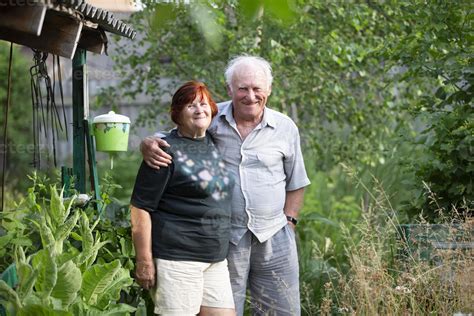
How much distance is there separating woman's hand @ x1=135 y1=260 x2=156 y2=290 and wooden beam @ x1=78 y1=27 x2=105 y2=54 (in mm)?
1462

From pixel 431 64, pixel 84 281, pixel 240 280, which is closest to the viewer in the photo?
pixel 84 281

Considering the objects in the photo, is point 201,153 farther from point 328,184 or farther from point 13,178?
point 13,178

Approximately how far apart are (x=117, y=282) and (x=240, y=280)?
25.2 inches

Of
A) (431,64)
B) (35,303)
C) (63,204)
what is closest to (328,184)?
(431,64)

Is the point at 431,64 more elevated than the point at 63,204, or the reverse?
the point at 431,64

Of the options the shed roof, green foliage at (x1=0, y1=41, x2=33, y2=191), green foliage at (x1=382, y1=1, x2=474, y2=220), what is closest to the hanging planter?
the shed roof

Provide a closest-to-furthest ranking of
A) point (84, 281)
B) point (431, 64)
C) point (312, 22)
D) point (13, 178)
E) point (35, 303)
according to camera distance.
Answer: point (35, 303)
point (84, 281)
point (431, 64)
point (312, 22)
point (13, 178)

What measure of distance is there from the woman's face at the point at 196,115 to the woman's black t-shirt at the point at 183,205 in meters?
0.09

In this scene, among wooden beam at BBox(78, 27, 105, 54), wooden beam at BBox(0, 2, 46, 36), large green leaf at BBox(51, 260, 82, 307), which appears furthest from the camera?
wooden beam at BBox(78, 27, 105, 54)

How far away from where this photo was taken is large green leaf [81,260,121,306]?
3.36m

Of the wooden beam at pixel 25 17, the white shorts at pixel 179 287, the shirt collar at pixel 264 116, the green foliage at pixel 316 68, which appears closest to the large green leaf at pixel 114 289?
the white shorts at pixel 179 287

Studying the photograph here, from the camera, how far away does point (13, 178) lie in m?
12.4

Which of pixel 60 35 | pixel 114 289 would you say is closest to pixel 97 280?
pixel 114 289

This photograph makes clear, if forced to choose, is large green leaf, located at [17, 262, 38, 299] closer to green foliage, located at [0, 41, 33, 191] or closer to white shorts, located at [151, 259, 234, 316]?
white shorts, located at [151, 259, 234, 316]
